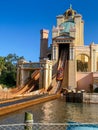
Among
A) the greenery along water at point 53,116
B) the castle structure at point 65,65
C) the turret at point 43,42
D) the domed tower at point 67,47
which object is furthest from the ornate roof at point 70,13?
the greenery along water at point 53,116

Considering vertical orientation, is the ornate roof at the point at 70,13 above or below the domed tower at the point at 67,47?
above

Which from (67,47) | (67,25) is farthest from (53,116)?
(67,25)

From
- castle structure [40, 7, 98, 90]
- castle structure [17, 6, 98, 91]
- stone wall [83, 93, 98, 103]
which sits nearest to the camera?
stone wall [83, 93, 98, 103]

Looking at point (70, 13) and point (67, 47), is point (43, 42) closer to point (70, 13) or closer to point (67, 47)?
point (67, 47)

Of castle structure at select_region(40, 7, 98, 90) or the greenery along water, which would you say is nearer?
the greenery along water

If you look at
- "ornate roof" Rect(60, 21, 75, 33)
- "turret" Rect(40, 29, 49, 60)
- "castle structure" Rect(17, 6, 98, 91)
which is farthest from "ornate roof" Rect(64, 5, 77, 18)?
"turret" Rect(40, 29, 49, 60)

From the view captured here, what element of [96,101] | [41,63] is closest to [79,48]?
[41,63]

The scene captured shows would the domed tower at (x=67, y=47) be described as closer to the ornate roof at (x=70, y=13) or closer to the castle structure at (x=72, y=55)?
the castle structure at (x=72, y=55)

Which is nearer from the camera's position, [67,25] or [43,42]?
[67,25]

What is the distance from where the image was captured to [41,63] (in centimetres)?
5666

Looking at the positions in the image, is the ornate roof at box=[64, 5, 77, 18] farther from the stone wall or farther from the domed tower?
the stone wall

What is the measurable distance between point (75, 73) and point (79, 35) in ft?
48.6

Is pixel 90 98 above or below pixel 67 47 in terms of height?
below

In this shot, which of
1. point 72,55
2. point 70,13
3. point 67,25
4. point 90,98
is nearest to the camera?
point 90,98
